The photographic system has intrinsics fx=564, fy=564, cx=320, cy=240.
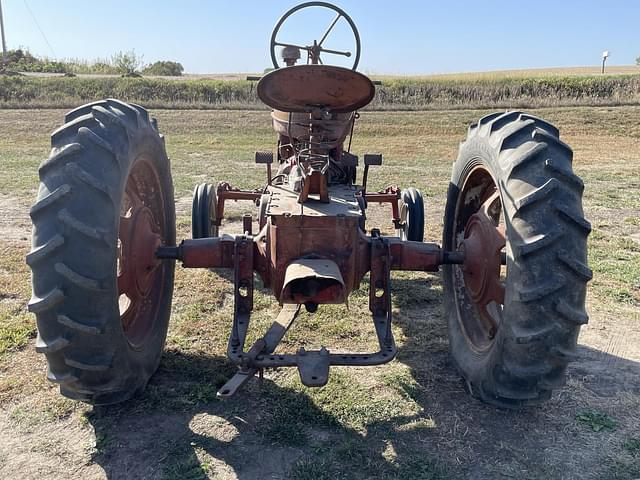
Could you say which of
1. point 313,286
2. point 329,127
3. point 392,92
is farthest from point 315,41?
point 392,92

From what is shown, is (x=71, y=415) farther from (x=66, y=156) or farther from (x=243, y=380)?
(x=66, y=156)

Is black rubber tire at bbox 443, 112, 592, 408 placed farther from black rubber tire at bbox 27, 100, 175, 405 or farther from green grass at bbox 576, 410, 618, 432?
black rubber tire at bbox 27, 100, 175, 405

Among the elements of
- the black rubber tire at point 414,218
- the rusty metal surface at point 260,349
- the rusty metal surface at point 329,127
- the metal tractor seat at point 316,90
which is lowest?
the rusty metal surface at point 260,349

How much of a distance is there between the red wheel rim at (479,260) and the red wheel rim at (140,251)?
6.33 feet

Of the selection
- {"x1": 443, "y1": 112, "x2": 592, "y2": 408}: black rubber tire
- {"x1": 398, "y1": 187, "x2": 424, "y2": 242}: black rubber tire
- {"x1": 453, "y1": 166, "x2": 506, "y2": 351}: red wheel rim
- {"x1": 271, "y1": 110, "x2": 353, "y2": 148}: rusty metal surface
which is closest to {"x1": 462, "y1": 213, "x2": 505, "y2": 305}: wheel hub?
{"x1": 453, "y1": 166, "x2": 506, "y2": 351}: red wheel rim

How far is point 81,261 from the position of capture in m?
2.52

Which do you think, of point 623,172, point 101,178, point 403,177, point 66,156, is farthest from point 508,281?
point 623,172

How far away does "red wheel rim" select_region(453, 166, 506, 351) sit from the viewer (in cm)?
329

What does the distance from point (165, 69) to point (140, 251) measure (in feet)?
169

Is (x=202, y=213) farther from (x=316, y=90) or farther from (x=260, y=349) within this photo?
(x=260, y=349)

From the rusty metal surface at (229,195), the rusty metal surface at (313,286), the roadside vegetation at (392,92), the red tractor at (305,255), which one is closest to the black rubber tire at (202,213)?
the rusty metal surface at (229,195)

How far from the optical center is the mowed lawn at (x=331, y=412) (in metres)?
2.67

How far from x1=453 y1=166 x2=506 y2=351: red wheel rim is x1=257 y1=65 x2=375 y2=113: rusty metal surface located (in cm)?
90

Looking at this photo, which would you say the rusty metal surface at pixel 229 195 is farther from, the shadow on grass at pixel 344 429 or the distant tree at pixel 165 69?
the distant tree at pixel 165 69
